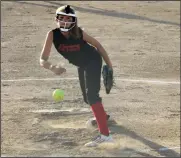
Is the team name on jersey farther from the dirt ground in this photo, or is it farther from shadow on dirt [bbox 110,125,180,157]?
shadow on dirt [bbox 110,125,180,157]

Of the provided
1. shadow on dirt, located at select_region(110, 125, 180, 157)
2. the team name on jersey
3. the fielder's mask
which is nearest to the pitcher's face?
the fielder's mask

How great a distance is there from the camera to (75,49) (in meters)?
7.84

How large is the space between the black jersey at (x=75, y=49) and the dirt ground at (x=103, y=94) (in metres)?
1.15

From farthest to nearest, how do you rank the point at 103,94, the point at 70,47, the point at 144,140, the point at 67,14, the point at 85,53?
the point at 103,94 → the point at 144,140 → the point at 85,53 → the point at 70,47 → the point at 67,14

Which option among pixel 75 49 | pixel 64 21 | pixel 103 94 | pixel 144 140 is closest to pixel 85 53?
pixel 75 49

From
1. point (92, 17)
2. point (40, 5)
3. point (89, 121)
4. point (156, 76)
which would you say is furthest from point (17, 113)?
point (40, 5)

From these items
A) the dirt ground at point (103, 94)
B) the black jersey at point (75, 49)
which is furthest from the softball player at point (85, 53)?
the dirt ground at point (103, 94)

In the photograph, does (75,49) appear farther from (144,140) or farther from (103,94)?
(103,94)

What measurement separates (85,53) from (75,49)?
0.18 m

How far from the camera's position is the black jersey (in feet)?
25.6

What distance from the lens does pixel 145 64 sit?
13.2 meters

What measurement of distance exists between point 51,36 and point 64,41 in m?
0.19

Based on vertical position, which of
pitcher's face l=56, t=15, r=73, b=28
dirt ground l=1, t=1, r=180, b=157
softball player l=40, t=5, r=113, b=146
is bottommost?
dirt ground l=1, t=1, r=180, b=157

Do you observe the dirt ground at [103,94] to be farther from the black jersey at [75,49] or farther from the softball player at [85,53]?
the black jersey at [75,49]
